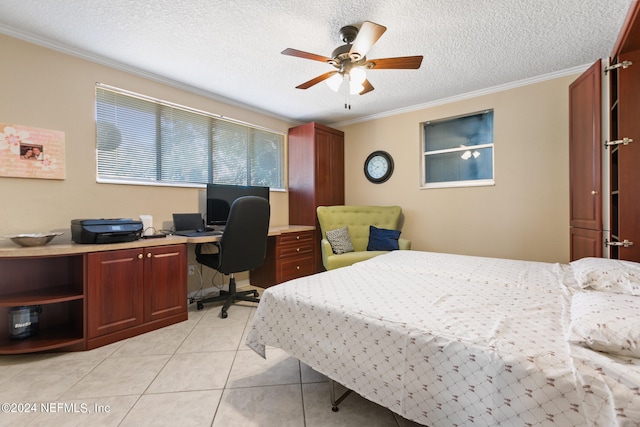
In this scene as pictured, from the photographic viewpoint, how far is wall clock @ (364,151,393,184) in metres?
4.19

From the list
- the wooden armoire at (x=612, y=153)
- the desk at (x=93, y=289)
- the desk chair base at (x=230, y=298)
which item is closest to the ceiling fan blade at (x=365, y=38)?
the wooden armoire at (x=612, y=153)

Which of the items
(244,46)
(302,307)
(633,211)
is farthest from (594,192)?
(244,46)

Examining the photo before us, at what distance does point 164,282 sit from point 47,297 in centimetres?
76

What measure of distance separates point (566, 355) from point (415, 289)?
758 millimetres

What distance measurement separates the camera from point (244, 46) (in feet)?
7.86

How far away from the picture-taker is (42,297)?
1990 millimetres

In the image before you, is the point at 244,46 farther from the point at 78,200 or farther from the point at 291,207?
the point at 291,207

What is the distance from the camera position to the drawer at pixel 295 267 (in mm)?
3598

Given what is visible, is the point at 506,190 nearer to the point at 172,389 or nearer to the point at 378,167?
the point at 378,167

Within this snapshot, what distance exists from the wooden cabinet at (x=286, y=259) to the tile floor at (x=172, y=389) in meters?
1.40

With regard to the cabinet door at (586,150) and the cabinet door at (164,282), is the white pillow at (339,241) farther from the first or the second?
the cabinet door at (586,150)

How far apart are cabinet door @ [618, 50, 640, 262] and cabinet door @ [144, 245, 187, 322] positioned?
3.70 metres

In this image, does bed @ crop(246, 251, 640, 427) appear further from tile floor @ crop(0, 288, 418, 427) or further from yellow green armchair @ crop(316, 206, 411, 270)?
yellow green armchair @ crop(316, 206, 411, 270)

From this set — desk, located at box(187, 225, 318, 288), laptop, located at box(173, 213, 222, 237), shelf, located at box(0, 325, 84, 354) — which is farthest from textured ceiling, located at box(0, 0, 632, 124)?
shelf, located at box(0, 325, 84, 354)
